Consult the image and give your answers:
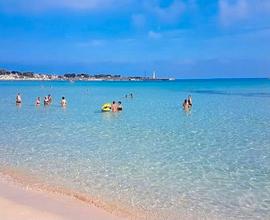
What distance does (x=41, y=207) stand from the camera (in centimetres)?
996

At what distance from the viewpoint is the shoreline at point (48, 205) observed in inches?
365

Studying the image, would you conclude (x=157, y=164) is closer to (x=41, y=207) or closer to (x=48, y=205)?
(x=48, y=205)

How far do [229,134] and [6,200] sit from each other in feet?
48.7

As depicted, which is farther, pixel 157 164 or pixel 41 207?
pixel 157 164

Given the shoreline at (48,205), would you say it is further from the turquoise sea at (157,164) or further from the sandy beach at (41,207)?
the turquoise sea at (157,164)

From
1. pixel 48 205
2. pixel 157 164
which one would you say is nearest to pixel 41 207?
pixel 48 205

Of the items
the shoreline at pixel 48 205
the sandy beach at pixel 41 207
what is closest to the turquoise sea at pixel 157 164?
the shoreline at pixel 48 205

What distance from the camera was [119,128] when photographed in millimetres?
25219

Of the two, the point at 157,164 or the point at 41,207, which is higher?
the point at 41,207

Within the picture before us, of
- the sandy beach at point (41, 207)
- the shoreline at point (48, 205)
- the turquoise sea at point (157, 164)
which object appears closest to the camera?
the sandy beach at point (41, 207)

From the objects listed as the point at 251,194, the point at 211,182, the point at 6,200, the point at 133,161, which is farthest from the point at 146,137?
the point at 6,200

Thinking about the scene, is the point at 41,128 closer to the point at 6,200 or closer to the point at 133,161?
the point at 133,161

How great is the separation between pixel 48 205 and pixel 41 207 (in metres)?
0.26

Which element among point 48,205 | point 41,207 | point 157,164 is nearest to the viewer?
point 41,207
